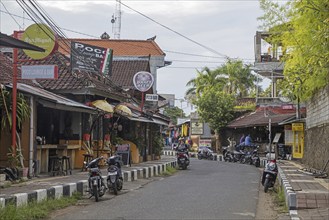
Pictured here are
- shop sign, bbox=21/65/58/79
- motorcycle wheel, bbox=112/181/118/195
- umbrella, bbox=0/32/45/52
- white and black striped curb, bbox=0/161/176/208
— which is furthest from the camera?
shop sign, bbox=21/65/58/79

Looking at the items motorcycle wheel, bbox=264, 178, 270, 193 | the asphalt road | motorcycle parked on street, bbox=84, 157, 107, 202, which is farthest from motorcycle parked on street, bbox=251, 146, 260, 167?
motorcycle parked on street, bbox=84, 157, 107, 202

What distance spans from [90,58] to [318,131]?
33.4ft

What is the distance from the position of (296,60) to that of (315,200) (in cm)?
638

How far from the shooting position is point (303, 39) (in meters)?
14.2

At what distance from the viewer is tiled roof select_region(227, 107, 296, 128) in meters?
32.9

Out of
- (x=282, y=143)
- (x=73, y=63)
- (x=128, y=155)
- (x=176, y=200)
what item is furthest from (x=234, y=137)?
(x=176, y=200)

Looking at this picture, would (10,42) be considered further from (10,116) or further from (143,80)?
(143,80)

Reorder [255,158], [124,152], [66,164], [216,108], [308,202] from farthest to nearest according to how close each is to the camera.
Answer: [216,108] < [255,158] < [124,152] < [66,164] < [308,202]

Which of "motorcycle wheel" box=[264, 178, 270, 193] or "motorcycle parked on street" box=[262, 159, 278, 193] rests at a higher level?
"motorcycle parked on street" box=[262, 159, 278, 193]

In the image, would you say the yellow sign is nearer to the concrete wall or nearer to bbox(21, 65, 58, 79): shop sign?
the concrete wall

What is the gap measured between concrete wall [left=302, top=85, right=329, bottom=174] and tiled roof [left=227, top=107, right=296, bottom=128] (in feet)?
26.9

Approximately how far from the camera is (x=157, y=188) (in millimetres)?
15297

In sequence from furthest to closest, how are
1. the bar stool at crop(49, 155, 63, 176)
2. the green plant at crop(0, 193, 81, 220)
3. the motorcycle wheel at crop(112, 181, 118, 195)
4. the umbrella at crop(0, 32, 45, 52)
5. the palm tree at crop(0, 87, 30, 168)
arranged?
the bar stool at crop(49, 155, 63, 176), the palm tree at crop(0, 87, 30, 168), the motorcycle wheel at crop(112, 181, 118, 195), the umbrella at crop(0, 32, 45, 52), the green plant at crop(0, 193, 81, 220)

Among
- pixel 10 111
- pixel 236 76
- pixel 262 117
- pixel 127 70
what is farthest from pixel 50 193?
pixel 236 76
